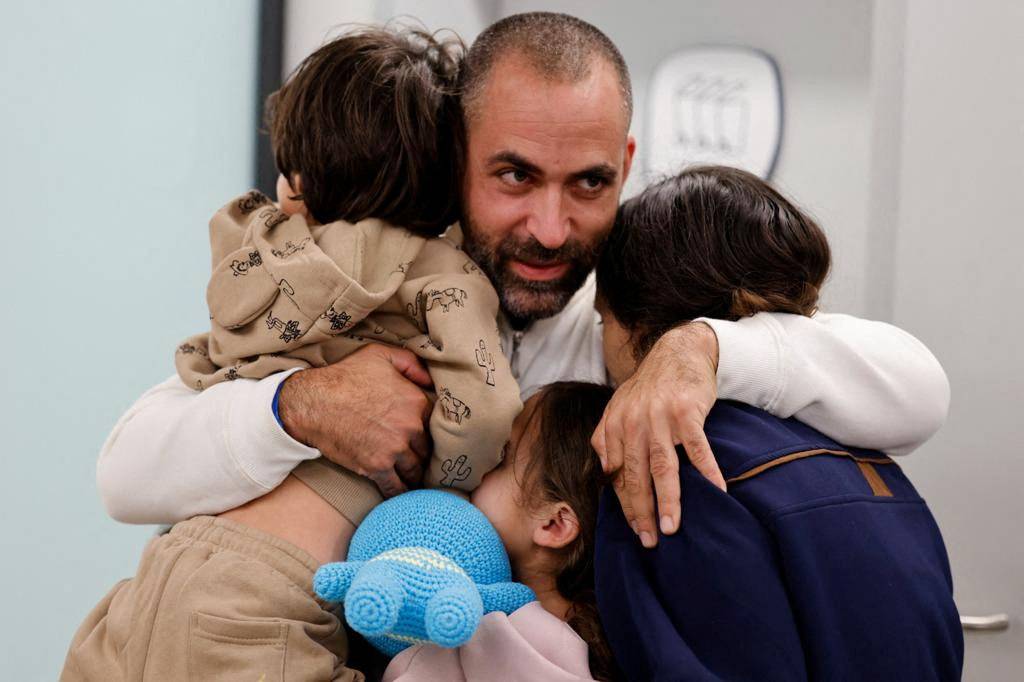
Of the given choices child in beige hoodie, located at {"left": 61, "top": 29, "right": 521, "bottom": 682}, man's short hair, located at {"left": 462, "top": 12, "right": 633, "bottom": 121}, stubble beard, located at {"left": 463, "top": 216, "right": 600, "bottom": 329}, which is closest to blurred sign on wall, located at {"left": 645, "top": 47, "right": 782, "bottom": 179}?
man's short hair, located at {"left": 462, "top": 12, "right": 633, "bottom": 121}

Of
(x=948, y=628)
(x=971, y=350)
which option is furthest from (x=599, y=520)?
(x=971, y=350)

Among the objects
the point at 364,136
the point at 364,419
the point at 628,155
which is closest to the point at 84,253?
the point at 364,136

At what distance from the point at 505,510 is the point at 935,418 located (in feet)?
1.81

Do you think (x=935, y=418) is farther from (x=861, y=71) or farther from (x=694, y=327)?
(x=861, y=71)

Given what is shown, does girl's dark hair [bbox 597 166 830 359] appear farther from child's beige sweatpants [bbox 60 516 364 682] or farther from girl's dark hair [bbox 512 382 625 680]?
child's beige sweatpants [bbox 60 516 364 682]

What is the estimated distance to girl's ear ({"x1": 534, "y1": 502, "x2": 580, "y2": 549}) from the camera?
1178 mm

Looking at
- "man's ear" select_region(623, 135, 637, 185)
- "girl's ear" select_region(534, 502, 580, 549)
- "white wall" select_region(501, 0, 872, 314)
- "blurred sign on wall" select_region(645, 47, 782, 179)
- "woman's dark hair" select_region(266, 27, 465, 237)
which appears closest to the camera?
"girl's ear" select_region(534, 502, 580, 549)

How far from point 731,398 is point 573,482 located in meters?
0.23

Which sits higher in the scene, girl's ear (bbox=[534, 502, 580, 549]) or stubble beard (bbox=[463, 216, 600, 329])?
stubble beard (bbox=[463, 216, 600, 329])

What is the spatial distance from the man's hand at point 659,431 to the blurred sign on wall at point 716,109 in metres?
1.59

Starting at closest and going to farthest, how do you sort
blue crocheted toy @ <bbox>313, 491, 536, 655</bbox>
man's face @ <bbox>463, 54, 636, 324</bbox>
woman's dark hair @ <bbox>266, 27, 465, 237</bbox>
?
blue crocheted toy @ <bbox>313, 491, 536, 655</bbox> < woman's dark hair @ <bbox>266, 27, 465, 237</bbox> < man's face @ <bbox>463, 54, 636, 324</bbox>

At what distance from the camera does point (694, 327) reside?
116 centimetres

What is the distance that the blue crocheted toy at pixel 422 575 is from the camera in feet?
3.03

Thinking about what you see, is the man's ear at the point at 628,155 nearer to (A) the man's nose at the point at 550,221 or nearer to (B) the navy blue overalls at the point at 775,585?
(A) the man's nose at the point at 550,221
